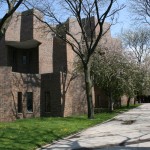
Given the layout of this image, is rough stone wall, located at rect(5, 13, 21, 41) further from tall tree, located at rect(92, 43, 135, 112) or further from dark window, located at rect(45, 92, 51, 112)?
dark window, located at rect(45, 92, 51, 112)

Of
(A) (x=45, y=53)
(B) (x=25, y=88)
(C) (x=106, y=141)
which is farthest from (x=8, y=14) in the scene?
(A) (x=45, y=53)

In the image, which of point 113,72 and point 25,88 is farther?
point 113,72

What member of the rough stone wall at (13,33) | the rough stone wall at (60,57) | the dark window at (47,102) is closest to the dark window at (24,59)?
the rough stone wall at (60,57)

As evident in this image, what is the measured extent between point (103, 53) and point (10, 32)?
1044cm

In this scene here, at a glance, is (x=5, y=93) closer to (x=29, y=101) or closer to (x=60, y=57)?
(x=29, y=101)

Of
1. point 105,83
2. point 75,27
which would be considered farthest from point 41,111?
point 75,27

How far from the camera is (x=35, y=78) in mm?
29938

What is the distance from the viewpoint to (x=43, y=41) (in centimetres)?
3850

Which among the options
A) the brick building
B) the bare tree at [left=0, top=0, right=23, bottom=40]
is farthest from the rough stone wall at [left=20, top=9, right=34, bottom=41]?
the bare tree at [left=0, top=0, right=23, bottom=40]

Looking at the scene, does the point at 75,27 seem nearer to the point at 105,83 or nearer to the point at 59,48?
the point at 59,48

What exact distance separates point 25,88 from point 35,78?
1798 millimetres

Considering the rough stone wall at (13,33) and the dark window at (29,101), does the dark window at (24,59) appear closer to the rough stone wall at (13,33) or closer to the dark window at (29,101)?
the rough stone wall at (13,33)

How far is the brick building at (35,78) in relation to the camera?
26547 mm

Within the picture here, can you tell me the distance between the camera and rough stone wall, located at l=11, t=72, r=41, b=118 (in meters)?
27.1
